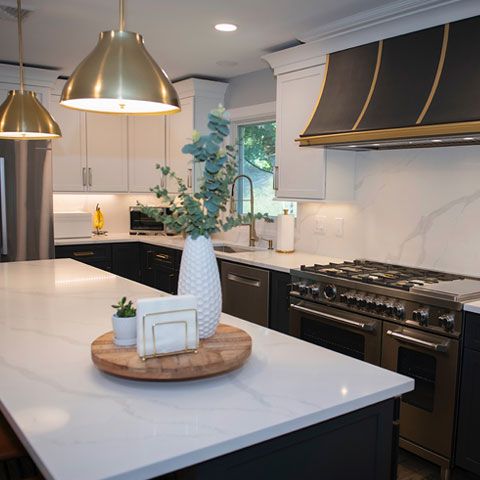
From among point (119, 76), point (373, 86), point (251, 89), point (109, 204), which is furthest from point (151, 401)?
point (109, 204)

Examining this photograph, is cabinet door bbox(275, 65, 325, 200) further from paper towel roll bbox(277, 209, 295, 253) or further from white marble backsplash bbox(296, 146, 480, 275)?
white marble backsplash bbox(296, 146, 480, 275)

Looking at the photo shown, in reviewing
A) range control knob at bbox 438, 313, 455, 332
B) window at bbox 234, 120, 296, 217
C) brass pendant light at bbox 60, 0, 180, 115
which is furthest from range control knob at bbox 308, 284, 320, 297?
brass pendant light at bbox 60, 0, 180, 115

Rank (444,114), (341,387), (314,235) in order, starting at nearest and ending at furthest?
1. (341,387)
2. (444,114)
3. (314,235)

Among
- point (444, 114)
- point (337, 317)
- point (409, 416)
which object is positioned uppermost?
point (444, 114)

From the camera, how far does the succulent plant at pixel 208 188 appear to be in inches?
62.1

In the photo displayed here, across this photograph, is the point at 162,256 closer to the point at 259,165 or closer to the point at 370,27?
the point at 259,165

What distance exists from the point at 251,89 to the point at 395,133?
2.34m

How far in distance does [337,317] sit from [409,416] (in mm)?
642

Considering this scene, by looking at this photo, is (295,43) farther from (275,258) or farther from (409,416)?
(409,416)

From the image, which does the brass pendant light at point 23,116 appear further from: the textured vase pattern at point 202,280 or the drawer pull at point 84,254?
the drawer pull at point 84,254

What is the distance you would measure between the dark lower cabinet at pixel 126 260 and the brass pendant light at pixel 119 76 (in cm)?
393

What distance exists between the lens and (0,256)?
468cm

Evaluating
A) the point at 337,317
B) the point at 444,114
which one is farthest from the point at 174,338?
the point at 444,114

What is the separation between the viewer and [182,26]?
3.58m
